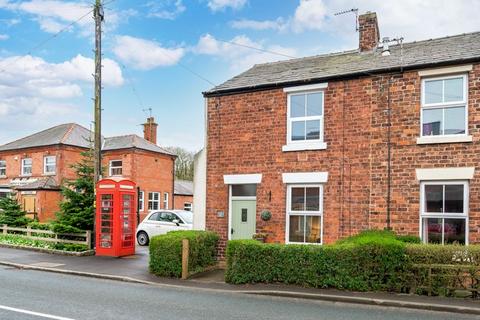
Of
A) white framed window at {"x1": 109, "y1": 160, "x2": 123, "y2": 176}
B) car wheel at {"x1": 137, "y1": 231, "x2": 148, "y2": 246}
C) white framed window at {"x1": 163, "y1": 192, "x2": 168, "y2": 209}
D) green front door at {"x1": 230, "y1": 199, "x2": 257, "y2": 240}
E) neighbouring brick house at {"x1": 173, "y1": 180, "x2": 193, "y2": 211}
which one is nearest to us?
green front door at {"x1": 230, "y1": 199, "x2": 257, "y2": 240}

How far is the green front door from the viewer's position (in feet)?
45.7

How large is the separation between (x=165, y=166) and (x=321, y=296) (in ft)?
89.5

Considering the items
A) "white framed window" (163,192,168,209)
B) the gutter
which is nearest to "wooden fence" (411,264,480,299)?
the gutter

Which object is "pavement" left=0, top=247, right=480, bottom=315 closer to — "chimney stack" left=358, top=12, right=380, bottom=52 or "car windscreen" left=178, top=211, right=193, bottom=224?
"car windscreen" left=178, top=211, right=193, bottom=224

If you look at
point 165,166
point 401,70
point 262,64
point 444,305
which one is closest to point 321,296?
point 444,305

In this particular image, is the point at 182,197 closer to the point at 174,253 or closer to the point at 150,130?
the point at 150,130

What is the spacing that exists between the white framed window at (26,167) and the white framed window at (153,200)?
9.12 meters

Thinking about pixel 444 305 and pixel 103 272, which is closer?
pixel 444 305

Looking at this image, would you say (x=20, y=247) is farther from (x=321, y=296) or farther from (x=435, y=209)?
(x=435, y=209)

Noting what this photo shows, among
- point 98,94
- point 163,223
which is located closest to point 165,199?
point 163,223

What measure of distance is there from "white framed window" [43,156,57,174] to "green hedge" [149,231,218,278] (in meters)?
23.0

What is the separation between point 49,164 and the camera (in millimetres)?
33250

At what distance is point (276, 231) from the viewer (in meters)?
13.4

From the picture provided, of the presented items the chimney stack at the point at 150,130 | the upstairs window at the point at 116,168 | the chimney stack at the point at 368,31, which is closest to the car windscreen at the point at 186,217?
the chimney stack at the point at 368,31
